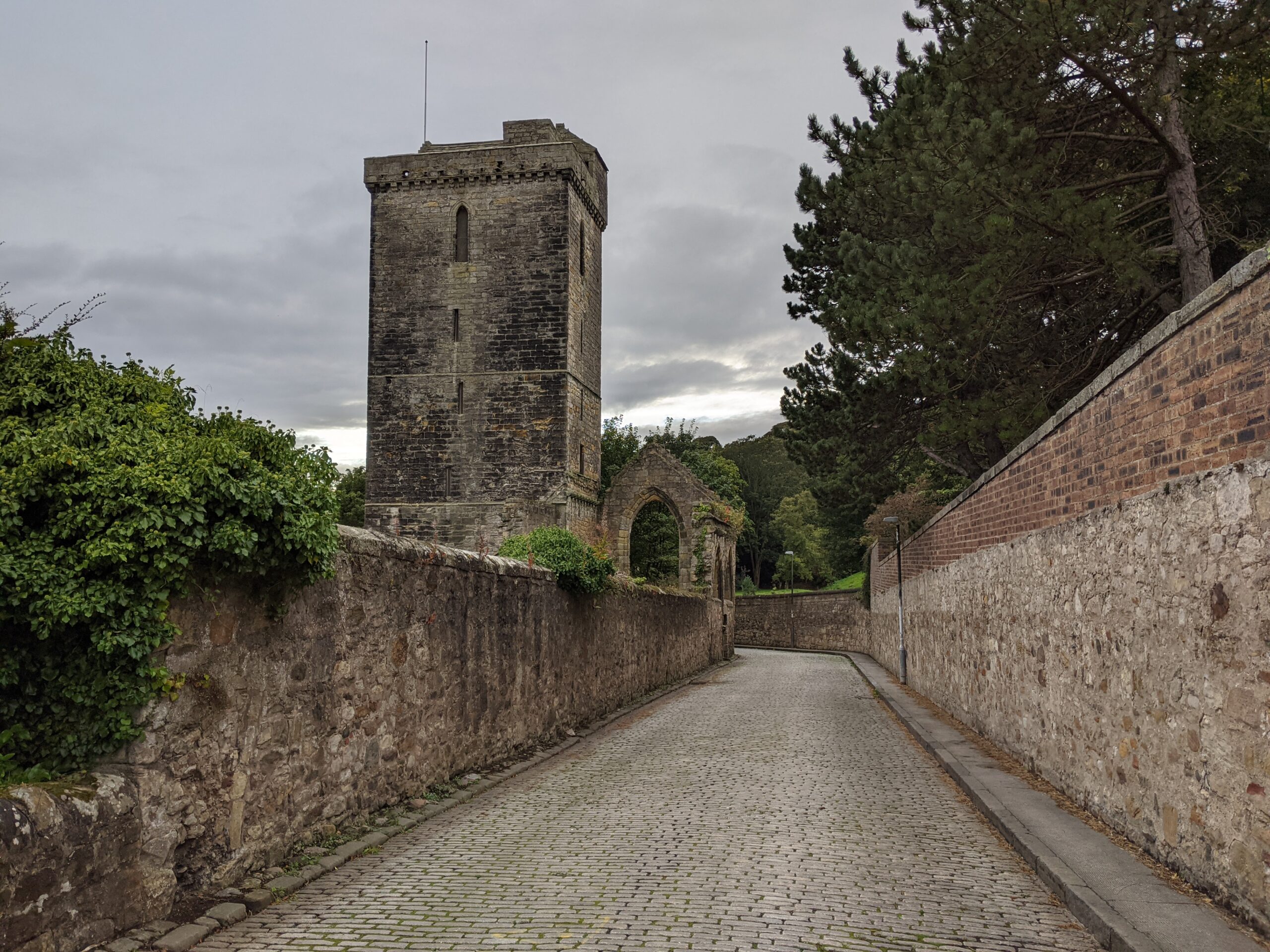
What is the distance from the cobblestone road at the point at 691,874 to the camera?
4.77 meters

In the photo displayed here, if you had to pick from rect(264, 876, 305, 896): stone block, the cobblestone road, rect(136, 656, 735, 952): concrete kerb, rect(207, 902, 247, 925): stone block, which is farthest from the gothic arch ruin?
rect(207, 902, 247, 925): stone block

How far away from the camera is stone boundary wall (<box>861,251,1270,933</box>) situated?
4.79 meters

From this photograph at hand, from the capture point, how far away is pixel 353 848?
6457 millimetres

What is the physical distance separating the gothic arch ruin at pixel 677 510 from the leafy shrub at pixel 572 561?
66.1 feet

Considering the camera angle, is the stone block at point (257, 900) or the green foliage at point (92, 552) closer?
the green foliage at point (92, 552)

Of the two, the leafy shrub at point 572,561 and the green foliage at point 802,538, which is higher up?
the green foliage at point 802,538

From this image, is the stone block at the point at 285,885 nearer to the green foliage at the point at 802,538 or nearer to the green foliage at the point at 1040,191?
the green foliage at the point at 1040,191

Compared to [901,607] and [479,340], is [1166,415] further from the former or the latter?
[479,340]

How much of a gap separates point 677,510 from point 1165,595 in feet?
96.6

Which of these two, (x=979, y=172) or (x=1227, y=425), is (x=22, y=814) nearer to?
(x=1227, y=425)

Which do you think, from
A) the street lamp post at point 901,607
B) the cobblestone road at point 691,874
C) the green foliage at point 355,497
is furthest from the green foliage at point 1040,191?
the green foliage at point 355,497

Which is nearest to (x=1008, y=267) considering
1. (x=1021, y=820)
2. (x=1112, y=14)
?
(x=1112, y=14)

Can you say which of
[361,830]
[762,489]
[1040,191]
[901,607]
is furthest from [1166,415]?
[762,489]

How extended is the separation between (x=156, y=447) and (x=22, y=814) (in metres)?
1.83
